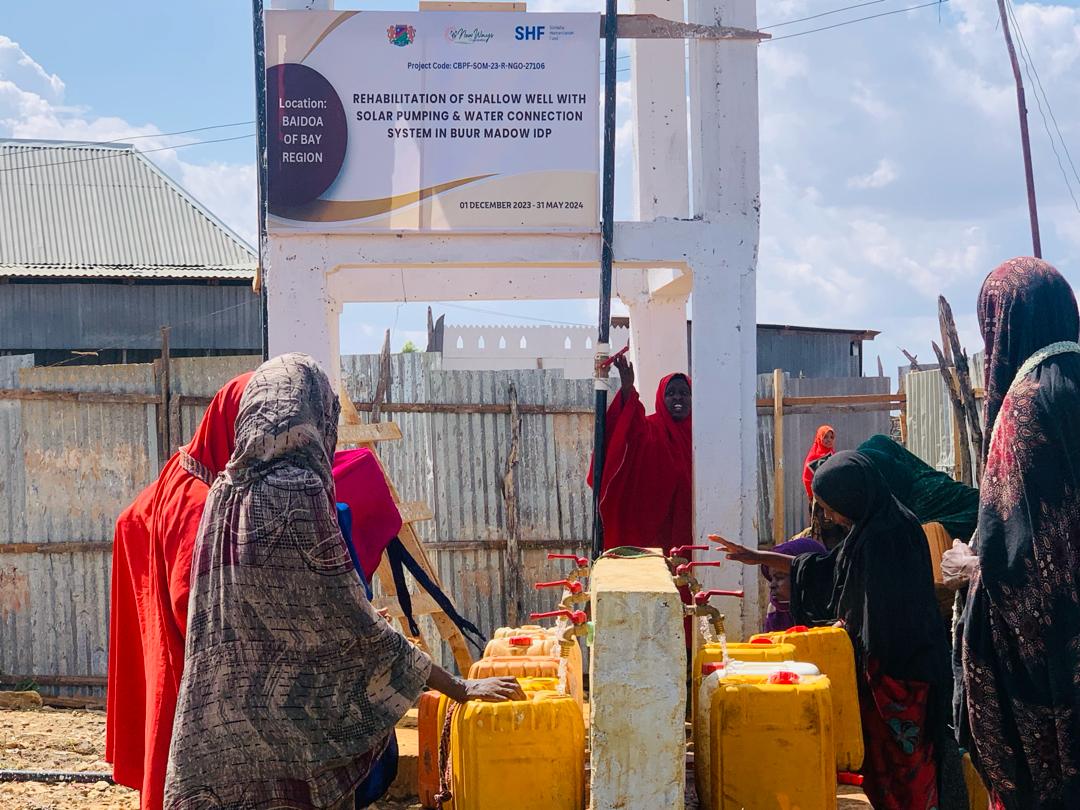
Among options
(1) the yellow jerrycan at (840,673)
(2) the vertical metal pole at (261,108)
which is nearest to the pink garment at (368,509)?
(2) the vertical metal pole at (261,108)

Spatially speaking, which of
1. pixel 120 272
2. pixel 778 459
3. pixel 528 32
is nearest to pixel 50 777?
pixel 528 32

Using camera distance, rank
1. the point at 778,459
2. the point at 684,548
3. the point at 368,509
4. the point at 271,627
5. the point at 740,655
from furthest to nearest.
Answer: the point at 778,459 → the point at 684,548 → the point at 368,509 → the point at 740,655 → the point at 271,627

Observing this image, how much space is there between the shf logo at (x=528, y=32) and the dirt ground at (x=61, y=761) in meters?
3.32

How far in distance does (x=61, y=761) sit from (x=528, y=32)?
4.46 meters

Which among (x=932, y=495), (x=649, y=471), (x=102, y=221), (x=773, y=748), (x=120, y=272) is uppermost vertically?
(x=102, y=221)

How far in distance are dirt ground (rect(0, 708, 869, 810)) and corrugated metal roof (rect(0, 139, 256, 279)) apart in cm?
1041

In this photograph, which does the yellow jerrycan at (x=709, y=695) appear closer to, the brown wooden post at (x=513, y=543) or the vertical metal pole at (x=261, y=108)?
the vertical metal pole at (x=261, y=108)

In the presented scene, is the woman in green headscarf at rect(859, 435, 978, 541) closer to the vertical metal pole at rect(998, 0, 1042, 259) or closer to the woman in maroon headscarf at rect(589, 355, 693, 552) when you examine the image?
the woman in maroon headscarf at rect(589, 355, 693, 552)

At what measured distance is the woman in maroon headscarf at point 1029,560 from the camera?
2.74 meters

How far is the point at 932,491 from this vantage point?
5.44m

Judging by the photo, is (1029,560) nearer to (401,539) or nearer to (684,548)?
(684,548)

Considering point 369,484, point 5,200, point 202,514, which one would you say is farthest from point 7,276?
point 202,514

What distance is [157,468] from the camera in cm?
818

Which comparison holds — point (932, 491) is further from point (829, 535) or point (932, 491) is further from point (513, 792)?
point (513, 792)
